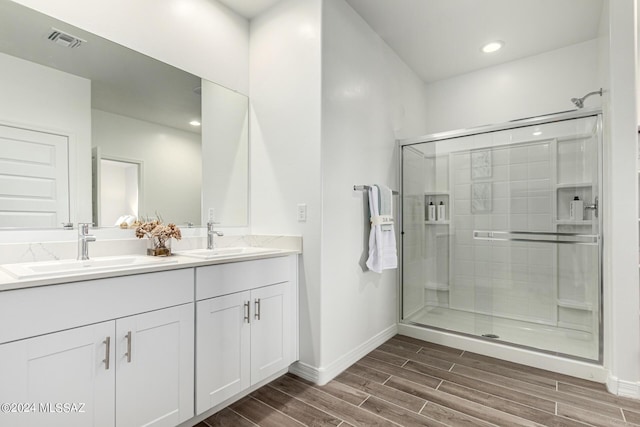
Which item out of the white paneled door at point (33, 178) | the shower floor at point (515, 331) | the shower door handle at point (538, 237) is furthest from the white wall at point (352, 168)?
the white paneled door at point (33, 178)

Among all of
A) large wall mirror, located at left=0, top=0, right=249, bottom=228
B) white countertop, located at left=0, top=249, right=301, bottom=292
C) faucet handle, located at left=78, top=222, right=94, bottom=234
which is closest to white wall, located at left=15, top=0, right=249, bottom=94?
large wall mirror, located at left=0, top=0, right=249, bottom=228

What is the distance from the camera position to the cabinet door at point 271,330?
194 centimetres

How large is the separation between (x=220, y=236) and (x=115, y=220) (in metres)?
0.67

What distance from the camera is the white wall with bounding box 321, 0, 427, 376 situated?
7.25ft

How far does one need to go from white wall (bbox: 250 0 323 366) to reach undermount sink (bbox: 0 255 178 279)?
0.90 meters

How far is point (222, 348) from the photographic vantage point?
1.75 metres

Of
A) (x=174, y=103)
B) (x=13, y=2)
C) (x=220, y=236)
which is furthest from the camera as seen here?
(x=220, y=236)

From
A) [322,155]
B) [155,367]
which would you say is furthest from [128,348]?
[322,155]

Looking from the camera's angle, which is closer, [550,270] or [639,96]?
[639,96]

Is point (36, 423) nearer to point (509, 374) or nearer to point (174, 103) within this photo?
point (174, 103)

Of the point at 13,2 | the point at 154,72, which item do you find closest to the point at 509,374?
the point at 154,72

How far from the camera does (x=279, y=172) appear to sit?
2375mm

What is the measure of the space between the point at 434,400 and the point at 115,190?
2.25m

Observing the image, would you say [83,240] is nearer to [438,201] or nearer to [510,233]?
[438,201]
